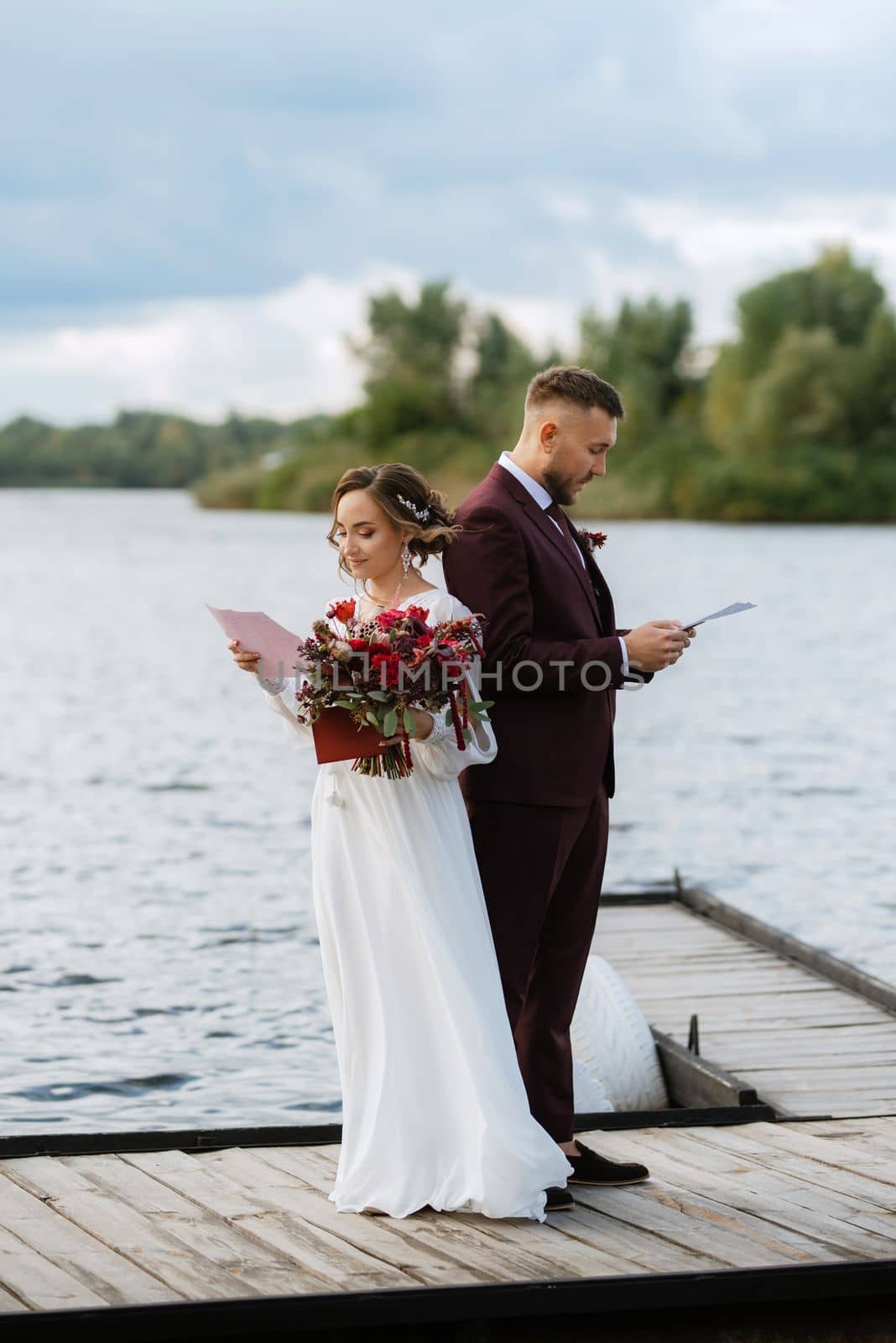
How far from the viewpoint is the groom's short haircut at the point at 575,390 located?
440 cm

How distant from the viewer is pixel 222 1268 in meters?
3.93

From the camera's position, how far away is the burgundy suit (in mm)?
4340

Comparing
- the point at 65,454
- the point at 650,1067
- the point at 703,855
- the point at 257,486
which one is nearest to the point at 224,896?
the point at 703,855

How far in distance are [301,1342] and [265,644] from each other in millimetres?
1527

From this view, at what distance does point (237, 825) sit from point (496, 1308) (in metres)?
13.9

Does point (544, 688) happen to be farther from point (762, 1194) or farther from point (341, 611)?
point (762, 1194)

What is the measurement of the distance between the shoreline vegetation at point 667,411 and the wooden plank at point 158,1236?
5505 centimetres

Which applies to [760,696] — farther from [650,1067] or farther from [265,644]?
[265,644]

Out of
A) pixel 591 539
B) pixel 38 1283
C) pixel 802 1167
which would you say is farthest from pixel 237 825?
pixel 38 1283

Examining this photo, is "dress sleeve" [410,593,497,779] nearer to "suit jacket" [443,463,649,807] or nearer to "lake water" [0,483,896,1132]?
"suit jacket" [443,463,649,807]

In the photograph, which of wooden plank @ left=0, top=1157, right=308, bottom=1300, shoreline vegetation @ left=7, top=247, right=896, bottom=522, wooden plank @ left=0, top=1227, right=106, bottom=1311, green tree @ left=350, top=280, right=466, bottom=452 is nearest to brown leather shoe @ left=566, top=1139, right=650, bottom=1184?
wooden plank @ left=0, top=1157, right=308, bottom=1300

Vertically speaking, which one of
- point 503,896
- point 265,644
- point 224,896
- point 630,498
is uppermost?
point 630,498

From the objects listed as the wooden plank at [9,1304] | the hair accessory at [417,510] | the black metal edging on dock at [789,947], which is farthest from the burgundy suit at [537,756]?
the black metal edging on dock at [789,947]

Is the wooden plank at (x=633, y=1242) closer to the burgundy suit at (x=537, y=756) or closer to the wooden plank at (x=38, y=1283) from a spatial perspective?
the burgundy suit at (x=537, y=756)
